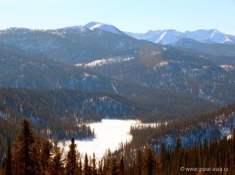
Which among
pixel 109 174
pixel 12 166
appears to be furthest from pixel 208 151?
pixel 12 166

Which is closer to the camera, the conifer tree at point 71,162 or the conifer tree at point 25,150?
the conifer tree at point 25,150

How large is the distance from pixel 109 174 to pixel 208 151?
234 ft

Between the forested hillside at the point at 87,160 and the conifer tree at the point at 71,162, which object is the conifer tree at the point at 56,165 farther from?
the conifer tree at the point at 71,162

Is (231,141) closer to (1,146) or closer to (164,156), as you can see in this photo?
(164,156)

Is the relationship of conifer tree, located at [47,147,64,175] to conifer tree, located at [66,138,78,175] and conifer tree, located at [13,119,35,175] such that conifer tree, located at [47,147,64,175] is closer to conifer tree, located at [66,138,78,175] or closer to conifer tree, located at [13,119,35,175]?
conifer tree, located at [66,138,78,175]

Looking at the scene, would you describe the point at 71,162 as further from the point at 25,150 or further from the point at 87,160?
the point at 87,160

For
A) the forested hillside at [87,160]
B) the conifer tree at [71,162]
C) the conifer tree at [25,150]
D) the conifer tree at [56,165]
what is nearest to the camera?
the conifer tree at [25,150]

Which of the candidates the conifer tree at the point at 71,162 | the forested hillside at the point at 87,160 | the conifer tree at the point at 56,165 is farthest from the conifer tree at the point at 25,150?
the conifer tree at the point at 71,162

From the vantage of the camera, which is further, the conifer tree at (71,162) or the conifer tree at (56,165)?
the conifer tree at (71,162)

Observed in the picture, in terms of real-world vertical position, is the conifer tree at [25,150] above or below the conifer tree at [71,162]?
above

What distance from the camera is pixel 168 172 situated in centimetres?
12694

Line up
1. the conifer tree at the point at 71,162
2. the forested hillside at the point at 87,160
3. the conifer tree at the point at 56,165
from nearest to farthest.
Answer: the forested hillside at the point at 87,160, the conifer tree at the point at 56,165, the conifer tree at the point at 71,162

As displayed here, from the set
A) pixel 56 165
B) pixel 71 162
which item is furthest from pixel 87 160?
pixel 56 165

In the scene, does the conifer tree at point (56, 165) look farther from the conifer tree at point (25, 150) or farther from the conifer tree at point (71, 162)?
the conifer tree at point (25, 150)
